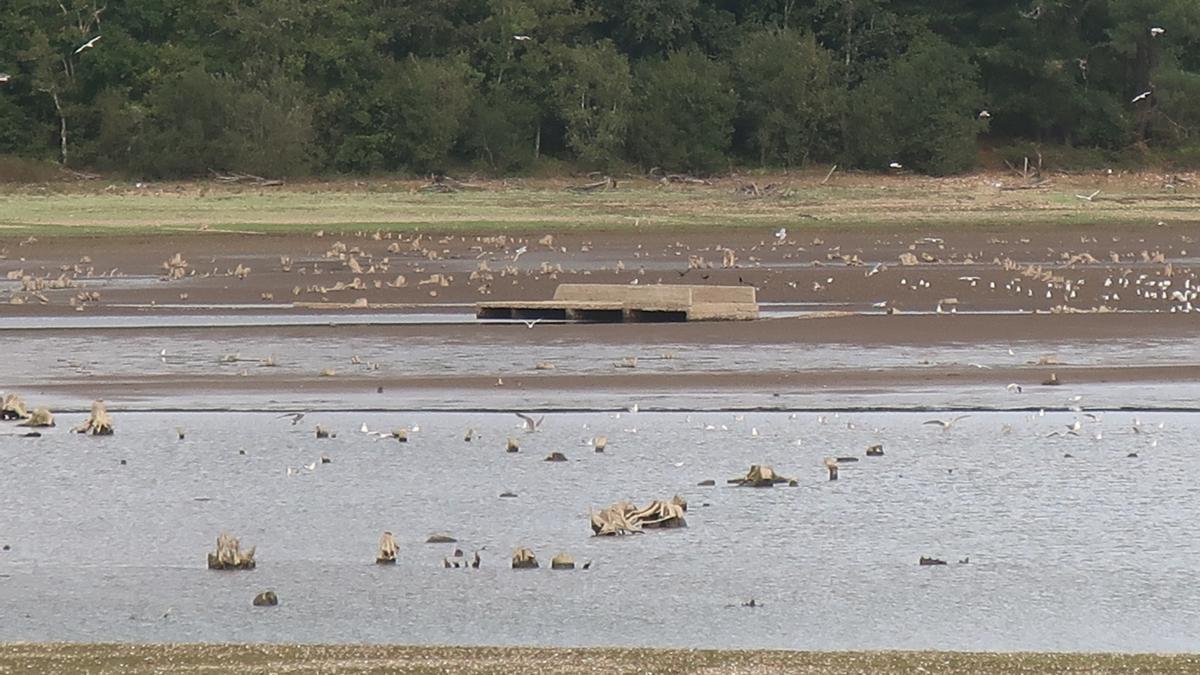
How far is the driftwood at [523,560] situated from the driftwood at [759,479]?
3039mm

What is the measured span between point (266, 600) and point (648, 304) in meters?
15.0

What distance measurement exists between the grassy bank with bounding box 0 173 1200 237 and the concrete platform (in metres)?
16.6

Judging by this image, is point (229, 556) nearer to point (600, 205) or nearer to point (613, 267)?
point (613, 267)

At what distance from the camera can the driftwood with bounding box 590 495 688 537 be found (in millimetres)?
13602

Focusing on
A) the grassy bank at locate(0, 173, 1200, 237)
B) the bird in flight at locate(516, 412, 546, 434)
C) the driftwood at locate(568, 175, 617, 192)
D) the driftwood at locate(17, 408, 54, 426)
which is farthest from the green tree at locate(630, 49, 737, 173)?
the driftwood at locate(17, 408, 54, 426)

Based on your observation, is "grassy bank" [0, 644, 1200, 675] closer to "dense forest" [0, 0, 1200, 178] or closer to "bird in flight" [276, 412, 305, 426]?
"bird in flight" [276, 412, 305, 426]

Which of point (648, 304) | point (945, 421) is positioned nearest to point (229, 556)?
point (945, 421)

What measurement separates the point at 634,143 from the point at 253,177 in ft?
36.8

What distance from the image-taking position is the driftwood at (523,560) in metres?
12.6

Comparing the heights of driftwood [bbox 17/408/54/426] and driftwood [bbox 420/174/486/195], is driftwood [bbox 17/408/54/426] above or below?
above

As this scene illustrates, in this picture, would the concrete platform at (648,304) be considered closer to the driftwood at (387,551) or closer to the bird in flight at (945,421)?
the bird in flight at (945,421)

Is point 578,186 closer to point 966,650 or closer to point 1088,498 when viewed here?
point 1088,498

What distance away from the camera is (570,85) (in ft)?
191

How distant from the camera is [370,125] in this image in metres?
58.7
